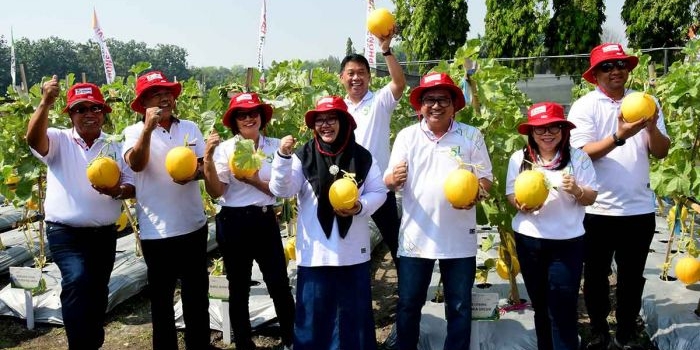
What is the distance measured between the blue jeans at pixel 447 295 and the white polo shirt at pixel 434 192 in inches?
3.2

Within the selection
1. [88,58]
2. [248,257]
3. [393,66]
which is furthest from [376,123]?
[88,58]

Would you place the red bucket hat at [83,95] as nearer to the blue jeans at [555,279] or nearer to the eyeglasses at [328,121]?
the eyeglasses at [328,121]

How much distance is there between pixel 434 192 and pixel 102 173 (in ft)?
6.89

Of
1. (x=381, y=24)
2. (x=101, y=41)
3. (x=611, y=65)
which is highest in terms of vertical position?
(x=101, y=41)

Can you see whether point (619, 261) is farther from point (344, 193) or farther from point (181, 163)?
point (181, 163)

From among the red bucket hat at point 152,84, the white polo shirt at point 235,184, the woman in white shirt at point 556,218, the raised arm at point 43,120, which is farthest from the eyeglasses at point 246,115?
the woman in white shirt at point 556,218

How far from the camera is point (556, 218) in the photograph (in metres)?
3.45

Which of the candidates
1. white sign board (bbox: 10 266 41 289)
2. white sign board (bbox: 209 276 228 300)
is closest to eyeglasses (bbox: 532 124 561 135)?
white sign board (bbox: 209 276 228 300)

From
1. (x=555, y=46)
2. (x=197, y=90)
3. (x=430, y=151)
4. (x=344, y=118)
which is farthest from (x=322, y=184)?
(x=555, y=46)

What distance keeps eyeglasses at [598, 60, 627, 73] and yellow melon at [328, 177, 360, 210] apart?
1971mm

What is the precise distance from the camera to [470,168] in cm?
348

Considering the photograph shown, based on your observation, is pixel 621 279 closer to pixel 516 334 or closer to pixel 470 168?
pixel 516 334

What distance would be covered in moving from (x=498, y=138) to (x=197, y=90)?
419cm

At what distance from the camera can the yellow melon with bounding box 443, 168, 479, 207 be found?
3.18 metres
